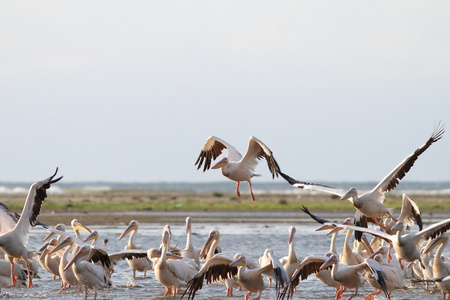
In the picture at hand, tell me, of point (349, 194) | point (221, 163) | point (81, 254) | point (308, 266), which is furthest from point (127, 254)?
point (349, 194)

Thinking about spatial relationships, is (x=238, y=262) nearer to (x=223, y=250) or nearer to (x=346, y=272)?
(x=346, y=272)

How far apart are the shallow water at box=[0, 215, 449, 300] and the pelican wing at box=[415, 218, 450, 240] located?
111cm

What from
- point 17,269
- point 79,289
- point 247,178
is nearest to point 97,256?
point 79,289

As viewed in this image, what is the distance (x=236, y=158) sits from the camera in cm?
1140

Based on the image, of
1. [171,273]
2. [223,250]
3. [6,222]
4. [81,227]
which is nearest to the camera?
[171,273]

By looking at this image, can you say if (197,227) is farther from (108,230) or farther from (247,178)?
(247,178)

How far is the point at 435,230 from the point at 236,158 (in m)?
3.69

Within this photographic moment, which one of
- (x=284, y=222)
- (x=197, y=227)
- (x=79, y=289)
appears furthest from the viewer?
(x=284, y=222)

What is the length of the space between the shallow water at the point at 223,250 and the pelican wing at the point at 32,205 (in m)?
0.86

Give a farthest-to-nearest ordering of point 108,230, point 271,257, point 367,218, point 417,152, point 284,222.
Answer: point 284,222, point 108,230, point 367,218, point 417,152, point 271,257

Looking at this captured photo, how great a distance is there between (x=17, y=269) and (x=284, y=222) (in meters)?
12.4

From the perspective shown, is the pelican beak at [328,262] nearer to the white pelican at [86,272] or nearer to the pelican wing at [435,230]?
the pelican wing at [435,230]

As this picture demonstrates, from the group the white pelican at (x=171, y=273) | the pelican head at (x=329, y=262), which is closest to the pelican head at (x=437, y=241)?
the pelican head at (x=329, y=262)

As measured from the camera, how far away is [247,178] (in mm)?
11219
